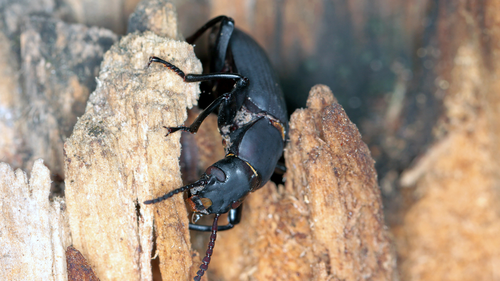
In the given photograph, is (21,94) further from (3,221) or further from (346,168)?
(346,168)

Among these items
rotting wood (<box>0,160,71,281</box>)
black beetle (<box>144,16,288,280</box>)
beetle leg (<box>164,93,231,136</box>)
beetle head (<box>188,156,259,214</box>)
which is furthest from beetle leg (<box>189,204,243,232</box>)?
rotting wood (<box>0,160,71,281</box>)

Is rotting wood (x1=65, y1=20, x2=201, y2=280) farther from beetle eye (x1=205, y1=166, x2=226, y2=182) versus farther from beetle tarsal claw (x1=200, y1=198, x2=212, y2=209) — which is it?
beetle eye (x1=205, y1=166, x2=226, y2=182)

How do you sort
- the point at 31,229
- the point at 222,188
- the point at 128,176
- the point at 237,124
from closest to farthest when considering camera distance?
the point at 31,229, the point at 128,176, the point at 222,188, the point at 237,124

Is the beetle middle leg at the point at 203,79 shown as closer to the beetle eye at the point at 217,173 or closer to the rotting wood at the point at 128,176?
the rotting wood at the point at 128,176

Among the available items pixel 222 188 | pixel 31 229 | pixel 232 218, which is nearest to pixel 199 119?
pixel 222 188

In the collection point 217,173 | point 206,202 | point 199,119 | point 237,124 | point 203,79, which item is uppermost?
point 203,79

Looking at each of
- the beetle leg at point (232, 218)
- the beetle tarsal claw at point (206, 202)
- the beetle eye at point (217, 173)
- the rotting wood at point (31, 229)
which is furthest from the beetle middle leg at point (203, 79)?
the rotting wood at point (31, 229)

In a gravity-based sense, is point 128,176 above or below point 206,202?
above

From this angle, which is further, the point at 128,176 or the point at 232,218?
the point at 232,218

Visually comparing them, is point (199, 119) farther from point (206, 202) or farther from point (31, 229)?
point (31, 229)
